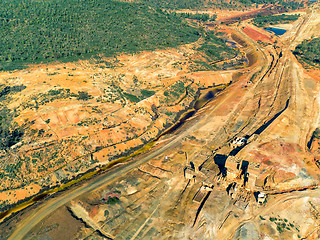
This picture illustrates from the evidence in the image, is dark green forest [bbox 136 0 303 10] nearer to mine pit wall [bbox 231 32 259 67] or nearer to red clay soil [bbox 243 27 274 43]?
red clay soil [bbox 243 27 274 43]

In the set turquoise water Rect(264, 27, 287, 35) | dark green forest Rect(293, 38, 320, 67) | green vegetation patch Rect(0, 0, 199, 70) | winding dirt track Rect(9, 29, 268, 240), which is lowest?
winding dirt track Rect(9, 29, 268, 240)

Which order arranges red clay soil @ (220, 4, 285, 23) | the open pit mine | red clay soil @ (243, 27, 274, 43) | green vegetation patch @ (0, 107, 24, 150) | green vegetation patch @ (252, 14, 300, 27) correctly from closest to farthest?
the open pit mine, green vegetation patch @ (0, 107, 24, 150), red clay soil @ (243, 27, 274, 43), green vegetation patch @ (252, 14, 300, 27), red clay soil @ (220, 4, 285, 23)

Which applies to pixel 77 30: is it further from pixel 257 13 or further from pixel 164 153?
pixel 257 13

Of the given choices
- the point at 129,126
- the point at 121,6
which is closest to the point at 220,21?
the point at 121,6

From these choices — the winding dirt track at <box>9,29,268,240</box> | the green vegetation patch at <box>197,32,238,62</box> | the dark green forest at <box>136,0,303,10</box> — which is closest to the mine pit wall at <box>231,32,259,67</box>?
the green vegetation patch at <box>197,32,238,62</box>

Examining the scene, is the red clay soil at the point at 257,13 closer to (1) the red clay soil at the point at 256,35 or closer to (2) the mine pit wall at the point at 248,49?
(1) the red clay soil at the point at 256,35

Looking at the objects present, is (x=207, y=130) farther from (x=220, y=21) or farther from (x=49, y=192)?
(x=220, y=21)

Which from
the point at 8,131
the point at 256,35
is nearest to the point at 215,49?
the point at 256,35

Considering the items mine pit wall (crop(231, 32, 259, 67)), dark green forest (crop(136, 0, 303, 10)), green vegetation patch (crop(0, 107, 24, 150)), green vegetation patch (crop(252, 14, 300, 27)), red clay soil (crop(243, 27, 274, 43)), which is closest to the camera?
green vegetation patch (crop(0, 107, 24, 150))
